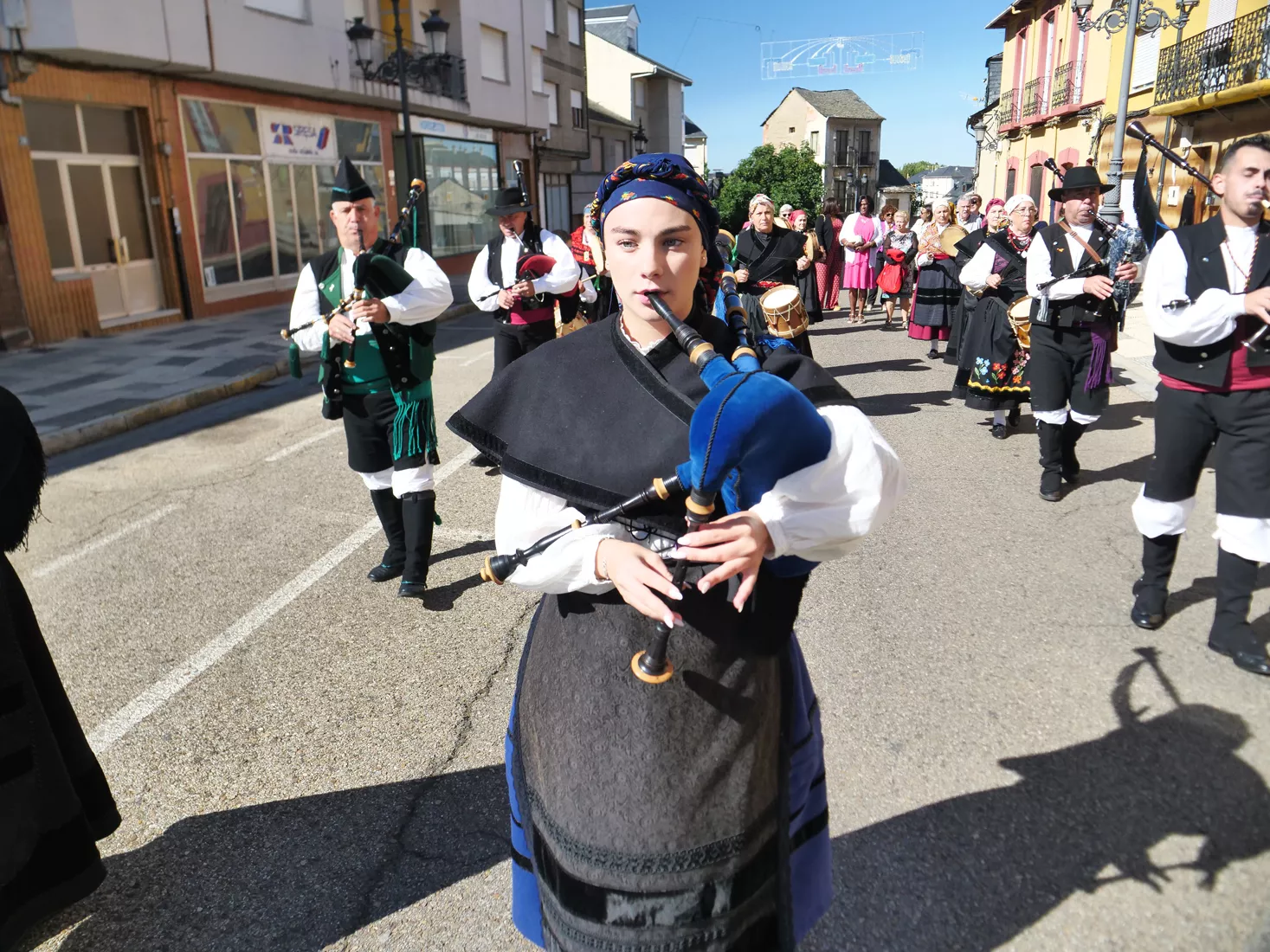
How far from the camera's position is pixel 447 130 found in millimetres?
23906

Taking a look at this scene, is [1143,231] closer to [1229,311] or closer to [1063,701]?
[1229,311]

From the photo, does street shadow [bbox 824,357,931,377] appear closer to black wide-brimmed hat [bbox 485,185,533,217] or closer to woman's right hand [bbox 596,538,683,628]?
black wide-brimmed hat [bbox 485,185,533,217]

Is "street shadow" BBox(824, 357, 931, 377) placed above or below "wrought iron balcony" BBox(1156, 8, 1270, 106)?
below

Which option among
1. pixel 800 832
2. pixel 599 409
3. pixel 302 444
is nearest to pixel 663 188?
pixel 599 409

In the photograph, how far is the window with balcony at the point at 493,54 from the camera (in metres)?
25.1

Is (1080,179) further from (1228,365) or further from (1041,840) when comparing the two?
(1041,840)

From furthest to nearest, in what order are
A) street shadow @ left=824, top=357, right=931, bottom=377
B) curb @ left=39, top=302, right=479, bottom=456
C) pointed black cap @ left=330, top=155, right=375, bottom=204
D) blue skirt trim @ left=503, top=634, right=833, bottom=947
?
1. street shadow @ left=824, top=357, right=931, bottom=377
2. curb @ left=39, top=302, right=479, bottom=456
3. pointed black cap @ left=330, top=155, right=375, bottom=204
4. blue skirt trim @ left=503, top=634, right=833, bottom=947

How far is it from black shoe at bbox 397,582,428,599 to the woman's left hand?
3.51 m

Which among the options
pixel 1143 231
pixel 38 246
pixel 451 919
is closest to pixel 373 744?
pixel 451 919

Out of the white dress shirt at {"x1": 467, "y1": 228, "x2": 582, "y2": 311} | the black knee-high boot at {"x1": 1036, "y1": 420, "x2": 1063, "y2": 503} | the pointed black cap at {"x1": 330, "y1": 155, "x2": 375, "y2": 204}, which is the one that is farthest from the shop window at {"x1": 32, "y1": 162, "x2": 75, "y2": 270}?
the black knee-high boot at {"x1": 1036, "y1": 420, "x2": 1063, "y2": 503}

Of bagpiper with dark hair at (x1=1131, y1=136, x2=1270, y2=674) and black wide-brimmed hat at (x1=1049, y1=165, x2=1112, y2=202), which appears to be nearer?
bagpiper with dark hair at (x1=1131, y1=136, x2=1270, y2=674)

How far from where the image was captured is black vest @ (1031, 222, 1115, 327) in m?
5.78

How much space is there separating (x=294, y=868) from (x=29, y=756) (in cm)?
83

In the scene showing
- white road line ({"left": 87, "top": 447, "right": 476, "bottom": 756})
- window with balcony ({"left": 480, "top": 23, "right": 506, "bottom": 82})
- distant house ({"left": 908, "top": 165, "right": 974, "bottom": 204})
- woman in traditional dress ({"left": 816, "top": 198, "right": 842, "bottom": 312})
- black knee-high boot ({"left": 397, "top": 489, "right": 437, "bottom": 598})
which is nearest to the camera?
white road line ({"left": 87, "top": 447, "right": 476, "bottom": 756})
